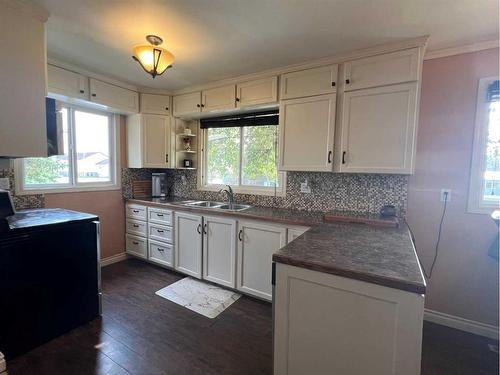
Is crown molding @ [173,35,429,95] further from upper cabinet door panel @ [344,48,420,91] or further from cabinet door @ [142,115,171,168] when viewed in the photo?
cabinet door @ [142,115,171,168]

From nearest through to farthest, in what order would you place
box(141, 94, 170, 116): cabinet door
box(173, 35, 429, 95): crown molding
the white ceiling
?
the white ceiling < box(173, 35, 429, 95): crown molding < box(141, 94, 170, 116): cabinet door

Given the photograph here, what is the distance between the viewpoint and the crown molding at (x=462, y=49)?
1.92 m

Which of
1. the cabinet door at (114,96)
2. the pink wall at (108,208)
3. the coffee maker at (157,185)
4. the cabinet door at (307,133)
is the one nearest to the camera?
the cabinet door at (307,133)

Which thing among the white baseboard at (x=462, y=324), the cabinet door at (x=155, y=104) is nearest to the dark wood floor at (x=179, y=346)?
the white baseboard at (x=462, y=324)

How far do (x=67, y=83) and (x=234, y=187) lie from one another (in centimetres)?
211

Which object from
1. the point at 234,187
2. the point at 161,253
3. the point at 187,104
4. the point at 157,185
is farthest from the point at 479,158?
the point at 157,185

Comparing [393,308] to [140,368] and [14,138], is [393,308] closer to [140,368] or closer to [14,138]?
[140,368]

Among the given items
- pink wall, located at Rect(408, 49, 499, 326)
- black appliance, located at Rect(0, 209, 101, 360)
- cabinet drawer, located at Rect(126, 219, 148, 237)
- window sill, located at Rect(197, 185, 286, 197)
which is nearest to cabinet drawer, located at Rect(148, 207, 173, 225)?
cabinet drawer, located at Rect(126, 219, 148, 237)

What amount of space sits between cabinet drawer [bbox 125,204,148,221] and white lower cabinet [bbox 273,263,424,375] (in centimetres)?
258

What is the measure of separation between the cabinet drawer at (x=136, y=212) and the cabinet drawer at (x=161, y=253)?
1.23 feet

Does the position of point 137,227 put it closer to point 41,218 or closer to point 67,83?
point 41,218

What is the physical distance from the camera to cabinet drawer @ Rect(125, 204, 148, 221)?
129 inches

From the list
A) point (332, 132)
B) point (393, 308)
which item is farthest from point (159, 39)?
point (393, 308)

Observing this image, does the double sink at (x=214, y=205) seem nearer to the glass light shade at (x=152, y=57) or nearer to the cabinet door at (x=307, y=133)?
the cabinet door at (x=307, y=133)
